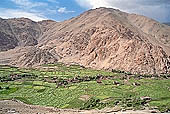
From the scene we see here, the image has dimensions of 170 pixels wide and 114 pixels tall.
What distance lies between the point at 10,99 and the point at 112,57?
54.4 m

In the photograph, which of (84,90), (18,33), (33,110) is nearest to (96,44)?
(84,90)

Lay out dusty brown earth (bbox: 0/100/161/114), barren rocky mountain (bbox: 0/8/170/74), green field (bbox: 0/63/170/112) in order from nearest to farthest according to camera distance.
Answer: dusty brown earth (bbox: 0/100/161/114)
green field (bbox: 0/63/170/112)
barren rocky mountain (bbox: 0/8/170/74)

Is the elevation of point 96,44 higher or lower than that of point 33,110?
higher

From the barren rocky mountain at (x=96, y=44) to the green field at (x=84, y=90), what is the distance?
14.9m

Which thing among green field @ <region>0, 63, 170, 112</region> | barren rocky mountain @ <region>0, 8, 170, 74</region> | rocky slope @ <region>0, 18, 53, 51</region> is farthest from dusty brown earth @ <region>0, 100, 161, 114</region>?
rocky slope @ <region>0, 18, 53, 51</region>

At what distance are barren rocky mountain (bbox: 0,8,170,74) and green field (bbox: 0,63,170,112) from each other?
14877mm

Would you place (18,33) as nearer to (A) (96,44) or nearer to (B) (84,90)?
(A) (96,44)

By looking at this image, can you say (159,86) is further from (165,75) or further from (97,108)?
(97,108)

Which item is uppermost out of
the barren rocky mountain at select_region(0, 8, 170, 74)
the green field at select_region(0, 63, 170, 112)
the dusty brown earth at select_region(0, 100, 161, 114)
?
the barren rocky mountain at select_region(0, 8, 170, 74)

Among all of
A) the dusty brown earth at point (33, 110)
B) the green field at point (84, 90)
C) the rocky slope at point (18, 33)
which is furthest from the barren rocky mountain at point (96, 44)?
the dusty brown earth at point (33, 110)

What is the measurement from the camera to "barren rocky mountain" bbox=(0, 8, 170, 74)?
9981cm

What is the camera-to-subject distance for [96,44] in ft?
394

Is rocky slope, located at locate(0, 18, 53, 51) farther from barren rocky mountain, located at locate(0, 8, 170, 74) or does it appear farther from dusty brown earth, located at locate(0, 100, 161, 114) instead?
dusty brown earth, located at locate(0, 100, 161, 114)

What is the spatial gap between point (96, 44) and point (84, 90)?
186ft
